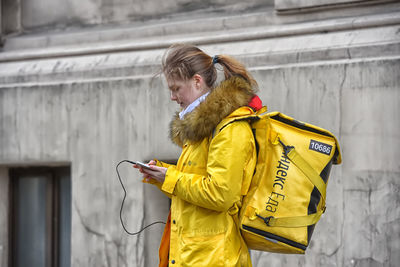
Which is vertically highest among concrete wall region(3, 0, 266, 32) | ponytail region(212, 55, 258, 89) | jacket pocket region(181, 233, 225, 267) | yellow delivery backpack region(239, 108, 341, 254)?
concrete wall region(3, 0, 266, 32)

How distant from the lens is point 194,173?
10.5 feet

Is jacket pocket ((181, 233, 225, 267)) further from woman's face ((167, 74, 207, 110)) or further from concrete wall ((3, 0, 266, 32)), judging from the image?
concrete wall ((3, 0, 266, 32))

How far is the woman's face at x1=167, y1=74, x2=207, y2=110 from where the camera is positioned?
130 inches

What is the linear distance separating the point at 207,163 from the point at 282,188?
394 mm

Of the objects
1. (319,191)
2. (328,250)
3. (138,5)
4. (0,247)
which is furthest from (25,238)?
(319,191)

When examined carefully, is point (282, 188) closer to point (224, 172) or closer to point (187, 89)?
point (224, 172)

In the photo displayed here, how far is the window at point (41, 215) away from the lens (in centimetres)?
620

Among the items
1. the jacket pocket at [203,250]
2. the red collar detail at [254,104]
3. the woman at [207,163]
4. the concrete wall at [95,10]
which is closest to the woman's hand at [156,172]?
the woman at [207,163]

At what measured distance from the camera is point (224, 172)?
9.79ft

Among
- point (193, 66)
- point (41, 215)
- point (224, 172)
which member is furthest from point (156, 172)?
point (41, 215)

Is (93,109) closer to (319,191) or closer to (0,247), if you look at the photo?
(0,247)

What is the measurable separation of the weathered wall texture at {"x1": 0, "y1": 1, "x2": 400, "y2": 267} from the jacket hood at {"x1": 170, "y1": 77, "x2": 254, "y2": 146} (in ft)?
5.70

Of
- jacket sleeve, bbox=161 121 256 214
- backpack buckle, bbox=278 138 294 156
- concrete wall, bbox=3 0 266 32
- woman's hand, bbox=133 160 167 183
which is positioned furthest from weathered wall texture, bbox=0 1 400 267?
woman's hand, bbox=133 160 167 183

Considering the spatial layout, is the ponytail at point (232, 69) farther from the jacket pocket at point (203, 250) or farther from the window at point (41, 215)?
the window at point (41, 215)
